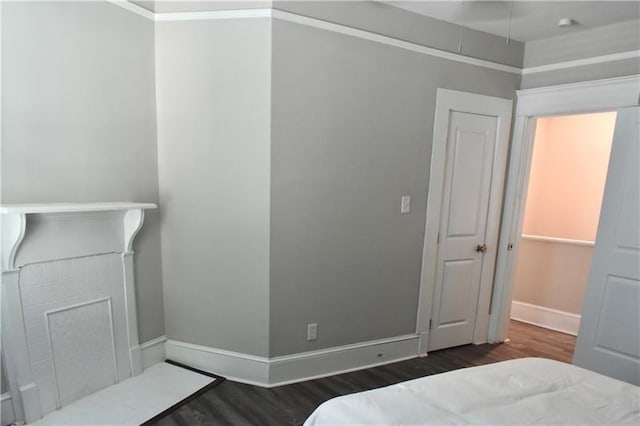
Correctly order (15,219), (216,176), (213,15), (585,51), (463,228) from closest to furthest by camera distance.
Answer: (15,219) → (213,15) → (216,176) → (585,51) → (463,228)

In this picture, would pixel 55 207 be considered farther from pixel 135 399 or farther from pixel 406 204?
pixel 406 204

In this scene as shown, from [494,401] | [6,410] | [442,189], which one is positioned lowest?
[6,410]

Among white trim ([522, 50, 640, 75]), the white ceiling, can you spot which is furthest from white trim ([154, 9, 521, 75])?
white trim ([522, 50, 640, 75])

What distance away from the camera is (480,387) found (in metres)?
1.39

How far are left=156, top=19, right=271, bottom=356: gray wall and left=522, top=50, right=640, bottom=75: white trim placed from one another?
2328mm

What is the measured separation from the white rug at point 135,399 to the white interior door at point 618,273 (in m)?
2.84

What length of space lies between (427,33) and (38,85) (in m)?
2.54

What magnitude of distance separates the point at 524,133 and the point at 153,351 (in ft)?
11.5

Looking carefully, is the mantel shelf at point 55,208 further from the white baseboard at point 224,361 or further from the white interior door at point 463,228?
the white interior door at point 463,228

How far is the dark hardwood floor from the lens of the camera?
6.89 ft

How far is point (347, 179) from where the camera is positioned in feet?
8.22

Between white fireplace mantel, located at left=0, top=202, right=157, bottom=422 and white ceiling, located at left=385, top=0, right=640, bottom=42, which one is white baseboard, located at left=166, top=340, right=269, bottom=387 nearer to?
white fireplace mantel, located at left=0, top=202, right=157, bottom=422

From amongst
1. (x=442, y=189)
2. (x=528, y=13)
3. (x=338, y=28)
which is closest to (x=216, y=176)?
(x=338, y=28)

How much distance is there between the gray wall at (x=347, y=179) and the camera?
7.56 feet
